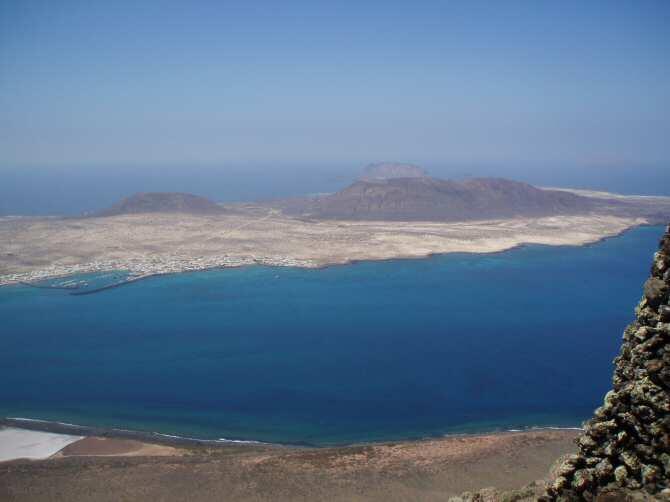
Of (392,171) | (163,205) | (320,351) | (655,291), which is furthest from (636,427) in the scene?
(392,171)

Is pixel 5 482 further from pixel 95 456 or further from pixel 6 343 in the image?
pixel 6 343

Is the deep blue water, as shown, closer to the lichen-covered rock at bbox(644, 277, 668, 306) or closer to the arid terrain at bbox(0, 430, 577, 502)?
the arid terrain at bbox(0, 430, 577, 502)

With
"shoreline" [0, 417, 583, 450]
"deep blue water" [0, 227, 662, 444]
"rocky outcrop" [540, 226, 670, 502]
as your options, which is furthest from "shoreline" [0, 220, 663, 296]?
"rocky outcrop" [540, 226, 670, 502]

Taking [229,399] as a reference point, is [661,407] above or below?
above

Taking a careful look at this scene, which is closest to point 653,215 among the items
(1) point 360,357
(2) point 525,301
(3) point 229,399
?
(2) point 525,301

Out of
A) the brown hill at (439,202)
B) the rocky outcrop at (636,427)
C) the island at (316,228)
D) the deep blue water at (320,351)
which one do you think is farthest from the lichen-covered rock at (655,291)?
the brown hill at (439,202)

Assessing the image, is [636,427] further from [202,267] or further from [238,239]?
[238,239]

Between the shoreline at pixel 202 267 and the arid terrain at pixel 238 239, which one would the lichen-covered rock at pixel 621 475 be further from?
the arid terrain at pixel 238 239
